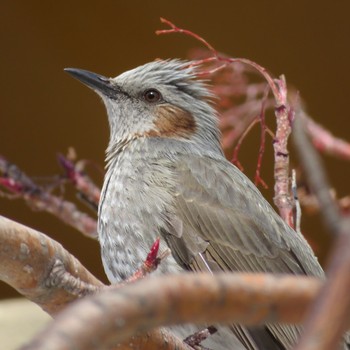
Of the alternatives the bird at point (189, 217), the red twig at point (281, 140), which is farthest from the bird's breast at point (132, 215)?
the red twig at point (281, 140)

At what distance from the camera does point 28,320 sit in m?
4.54

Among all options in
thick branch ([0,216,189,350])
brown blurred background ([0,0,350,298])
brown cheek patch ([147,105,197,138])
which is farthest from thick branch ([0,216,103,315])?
brown blurred background ([0,0,350,298])

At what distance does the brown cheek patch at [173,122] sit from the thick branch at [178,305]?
7.53 ft

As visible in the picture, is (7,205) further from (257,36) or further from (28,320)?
(257,36)

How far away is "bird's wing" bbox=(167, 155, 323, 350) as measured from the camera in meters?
2.63

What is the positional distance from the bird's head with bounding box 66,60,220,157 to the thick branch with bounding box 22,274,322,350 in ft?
7.56

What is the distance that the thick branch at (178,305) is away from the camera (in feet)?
2.81

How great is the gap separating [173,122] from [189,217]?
0.67 meters

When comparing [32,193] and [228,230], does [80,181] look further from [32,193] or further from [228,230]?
[228,230]

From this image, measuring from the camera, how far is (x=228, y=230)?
8.95 feet

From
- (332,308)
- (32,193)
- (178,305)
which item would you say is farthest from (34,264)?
(32,193)

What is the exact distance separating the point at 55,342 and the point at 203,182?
2.03m

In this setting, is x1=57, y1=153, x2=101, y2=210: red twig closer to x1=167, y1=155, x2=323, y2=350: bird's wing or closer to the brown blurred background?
x1=167, y1=155, x2=323, y2=350: bird's wing

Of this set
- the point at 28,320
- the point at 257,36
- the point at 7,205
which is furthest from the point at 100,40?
the point at 28,320
